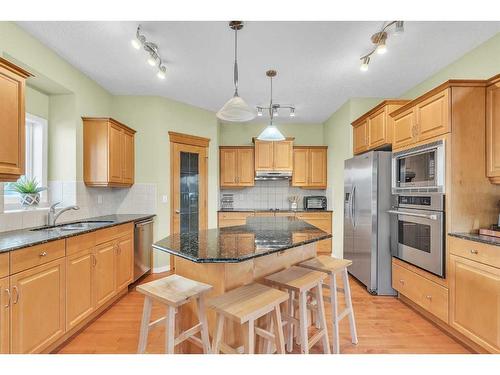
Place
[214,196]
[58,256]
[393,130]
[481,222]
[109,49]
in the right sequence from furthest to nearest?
[214,196]
[393,130]
[109,49]
[481,222]
[58,256]

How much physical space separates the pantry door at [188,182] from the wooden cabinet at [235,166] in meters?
0.59

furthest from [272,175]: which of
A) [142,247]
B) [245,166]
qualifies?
[142,247]

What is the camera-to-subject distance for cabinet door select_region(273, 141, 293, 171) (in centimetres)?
509

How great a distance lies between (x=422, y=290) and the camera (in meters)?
2.46

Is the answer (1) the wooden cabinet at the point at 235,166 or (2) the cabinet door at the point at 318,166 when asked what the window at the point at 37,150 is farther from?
(2) the cabinet door at the point at 318,166

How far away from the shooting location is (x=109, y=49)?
2617 mm

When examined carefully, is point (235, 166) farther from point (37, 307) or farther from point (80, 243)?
point (37, 307)

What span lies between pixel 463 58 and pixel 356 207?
1.93 metres

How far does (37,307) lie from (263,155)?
4001 mm

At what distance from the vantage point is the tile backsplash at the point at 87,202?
2.41 meters

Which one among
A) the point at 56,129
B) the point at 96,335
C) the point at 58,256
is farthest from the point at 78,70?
the point at 96,335

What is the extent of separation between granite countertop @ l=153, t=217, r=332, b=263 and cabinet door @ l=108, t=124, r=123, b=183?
1.83m

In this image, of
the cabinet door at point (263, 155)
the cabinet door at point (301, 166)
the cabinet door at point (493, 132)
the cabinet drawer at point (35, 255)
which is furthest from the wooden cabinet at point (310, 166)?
the cabinet drawer at point (35, 255)

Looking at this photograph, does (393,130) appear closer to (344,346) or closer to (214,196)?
(344,346)
